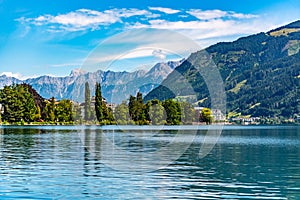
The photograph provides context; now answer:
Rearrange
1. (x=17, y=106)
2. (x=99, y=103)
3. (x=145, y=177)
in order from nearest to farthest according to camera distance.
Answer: (x=145, y=177) < (x=17, y=106) < (x=99, y=103)

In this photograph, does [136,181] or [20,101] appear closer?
[136,181]

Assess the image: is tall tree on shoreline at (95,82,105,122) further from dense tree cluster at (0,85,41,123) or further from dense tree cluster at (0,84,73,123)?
dense tree cluster at (0,85,41,123)

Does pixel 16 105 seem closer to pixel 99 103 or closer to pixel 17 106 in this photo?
pixel 17 106

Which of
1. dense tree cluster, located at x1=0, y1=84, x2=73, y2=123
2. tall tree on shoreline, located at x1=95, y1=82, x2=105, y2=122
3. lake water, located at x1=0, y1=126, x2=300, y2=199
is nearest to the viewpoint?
lake water, located at x1=0, y1=126, x2=300, y2=199

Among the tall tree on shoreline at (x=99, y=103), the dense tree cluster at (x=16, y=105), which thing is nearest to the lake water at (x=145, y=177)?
the dense tree cluster at (x=16, y=105)

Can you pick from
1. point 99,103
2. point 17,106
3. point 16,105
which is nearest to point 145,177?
point 16,105

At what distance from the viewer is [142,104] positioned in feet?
655

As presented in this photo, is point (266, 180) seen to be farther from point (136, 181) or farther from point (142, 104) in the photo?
point (142, 104)

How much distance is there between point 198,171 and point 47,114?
160812 millimetres

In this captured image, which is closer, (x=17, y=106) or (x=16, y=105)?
(x=16, y=105)

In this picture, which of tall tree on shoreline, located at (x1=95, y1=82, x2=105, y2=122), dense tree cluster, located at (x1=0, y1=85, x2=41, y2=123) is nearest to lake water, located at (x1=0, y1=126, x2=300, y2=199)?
dense tree cluster, located at (x1=0, y1=85, x2=41, y2=123)

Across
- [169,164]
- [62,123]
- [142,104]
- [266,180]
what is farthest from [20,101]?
[266,180]

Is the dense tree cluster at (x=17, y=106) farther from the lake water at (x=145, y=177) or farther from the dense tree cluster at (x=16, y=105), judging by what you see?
the lake water at (x=145, y=177)

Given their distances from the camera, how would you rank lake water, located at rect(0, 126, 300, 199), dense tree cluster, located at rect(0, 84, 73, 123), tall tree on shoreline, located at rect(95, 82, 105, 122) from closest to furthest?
lake water, located at rect(0, 126, 300, 199)
dense tree cluster, located at rect(0, 84, 73, 123)
tall tree on shoreline, located at rect(95, 82, 105, 122)
